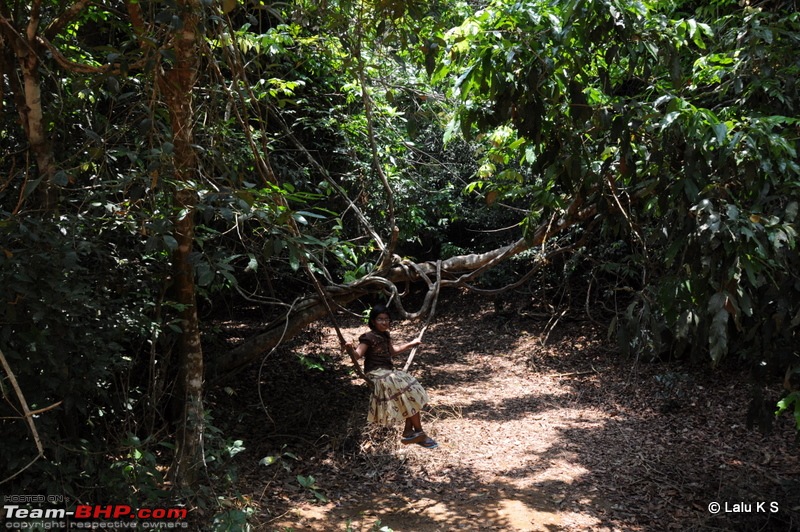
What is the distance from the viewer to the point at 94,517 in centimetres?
327

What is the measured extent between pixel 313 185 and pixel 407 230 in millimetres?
1371

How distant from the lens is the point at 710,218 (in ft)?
9.05

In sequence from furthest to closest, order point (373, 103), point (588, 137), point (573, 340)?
point (573, 340), point (373, 103), point (588, 137)

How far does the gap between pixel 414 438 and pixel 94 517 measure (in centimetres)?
256

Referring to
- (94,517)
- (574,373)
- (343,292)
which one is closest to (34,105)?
(94,517)

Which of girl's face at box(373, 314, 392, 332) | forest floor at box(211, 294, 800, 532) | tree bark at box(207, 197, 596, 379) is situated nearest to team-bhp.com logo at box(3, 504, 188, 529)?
forest floor at box(211, 294, 800, 532)

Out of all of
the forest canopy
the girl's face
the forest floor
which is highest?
the forest canopy

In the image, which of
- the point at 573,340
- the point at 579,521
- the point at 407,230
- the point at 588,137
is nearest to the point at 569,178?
the point at 588,137

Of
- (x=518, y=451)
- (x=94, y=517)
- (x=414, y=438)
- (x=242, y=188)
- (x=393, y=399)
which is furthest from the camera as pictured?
(x=518, y=451)

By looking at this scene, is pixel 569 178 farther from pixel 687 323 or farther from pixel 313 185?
pixel 313 185

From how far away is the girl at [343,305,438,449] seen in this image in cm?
490

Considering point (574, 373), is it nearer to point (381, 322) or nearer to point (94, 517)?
point (381, 322)

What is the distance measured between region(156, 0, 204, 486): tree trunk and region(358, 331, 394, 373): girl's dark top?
4.91ft

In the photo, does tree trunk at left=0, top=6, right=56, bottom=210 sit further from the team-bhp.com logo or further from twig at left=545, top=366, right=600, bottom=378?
twig at left=545, top=366, right=600, bottom=378
